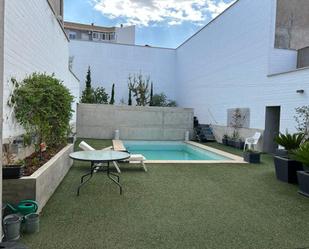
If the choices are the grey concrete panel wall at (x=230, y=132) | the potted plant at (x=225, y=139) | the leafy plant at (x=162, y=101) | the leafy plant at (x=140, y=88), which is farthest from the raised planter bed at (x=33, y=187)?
the leafy plant at (x=162, y=101)

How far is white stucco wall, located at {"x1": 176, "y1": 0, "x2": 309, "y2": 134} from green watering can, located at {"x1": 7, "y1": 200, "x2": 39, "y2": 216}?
8304 mm

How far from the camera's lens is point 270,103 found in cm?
1050

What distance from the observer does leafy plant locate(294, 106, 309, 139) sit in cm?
850

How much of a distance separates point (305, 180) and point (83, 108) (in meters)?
11.6

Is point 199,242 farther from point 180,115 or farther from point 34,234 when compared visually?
point 180,115

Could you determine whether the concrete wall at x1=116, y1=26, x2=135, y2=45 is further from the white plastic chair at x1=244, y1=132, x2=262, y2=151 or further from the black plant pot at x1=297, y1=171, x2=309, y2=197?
the black plant pot at x1=297, y1=171, x2=309, y2=197

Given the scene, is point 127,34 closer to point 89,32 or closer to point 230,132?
point 89,32

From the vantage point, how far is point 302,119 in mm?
8789

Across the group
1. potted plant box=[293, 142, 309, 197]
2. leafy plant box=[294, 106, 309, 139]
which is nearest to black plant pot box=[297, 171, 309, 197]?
potted plant box=[293, 142, 309, 197]

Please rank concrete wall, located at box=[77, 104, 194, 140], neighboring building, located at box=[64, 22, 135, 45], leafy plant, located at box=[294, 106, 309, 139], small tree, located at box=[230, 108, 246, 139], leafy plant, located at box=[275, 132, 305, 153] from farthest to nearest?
neighboring building, located at box=[64, 22, 135, 45], concrete wall, located at box=[77, 104, 194, 140], small tree, located at box=[230, 108, 246, 139], leafy plant, located at box=[294, 106, 309, 139], leafy plant, located at box=[275, 132, 305, 153]

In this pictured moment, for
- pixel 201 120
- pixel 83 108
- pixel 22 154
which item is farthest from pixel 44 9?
pixel 201 120

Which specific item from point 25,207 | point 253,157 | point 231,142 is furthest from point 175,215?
point 231,142

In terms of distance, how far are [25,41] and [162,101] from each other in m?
16.3

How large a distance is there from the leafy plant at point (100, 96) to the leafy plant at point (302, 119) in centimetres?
1333
